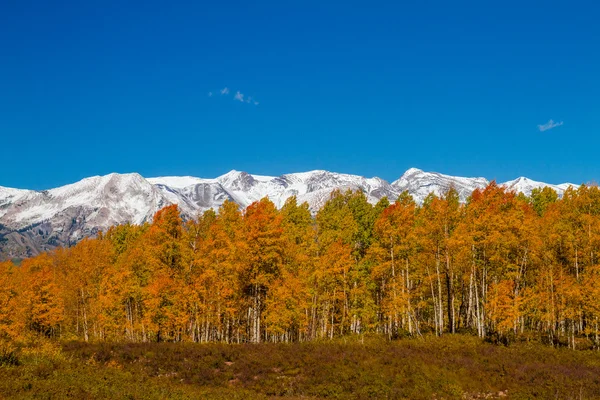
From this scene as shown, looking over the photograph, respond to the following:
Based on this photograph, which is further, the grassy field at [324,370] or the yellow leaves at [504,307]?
the yellow leaves at [504,307]

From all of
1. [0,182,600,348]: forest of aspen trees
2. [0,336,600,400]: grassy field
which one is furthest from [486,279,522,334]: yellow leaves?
[0,336,600,400]: grassy field

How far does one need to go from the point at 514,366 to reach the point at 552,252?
15.1m

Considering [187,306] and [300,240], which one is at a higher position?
[300,240]

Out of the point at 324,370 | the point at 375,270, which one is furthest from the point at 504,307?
the point at 324,370

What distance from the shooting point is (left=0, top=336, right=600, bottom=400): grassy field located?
18.8m

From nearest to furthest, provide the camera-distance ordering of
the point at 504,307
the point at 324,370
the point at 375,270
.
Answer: the point at 324,370 → the point at 504,307 → the point at 375,270

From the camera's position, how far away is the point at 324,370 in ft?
→ 84.7

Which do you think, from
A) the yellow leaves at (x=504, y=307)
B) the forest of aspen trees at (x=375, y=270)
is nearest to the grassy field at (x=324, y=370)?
the yellow leaves at (x=504, y=307)

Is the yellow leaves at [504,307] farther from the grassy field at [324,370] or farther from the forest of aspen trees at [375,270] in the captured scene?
the grassy field at [324,370]

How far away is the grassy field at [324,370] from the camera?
18.8 metres

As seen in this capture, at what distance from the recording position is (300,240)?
168 feet

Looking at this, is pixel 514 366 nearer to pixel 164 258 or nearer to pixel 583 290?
pixel 583 290

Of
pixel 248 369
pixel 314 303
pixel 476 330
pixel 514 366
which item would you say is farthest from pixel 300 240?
pixel 514 366

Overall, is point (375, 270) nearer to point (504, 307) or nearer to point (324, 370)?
point (504, 307)
